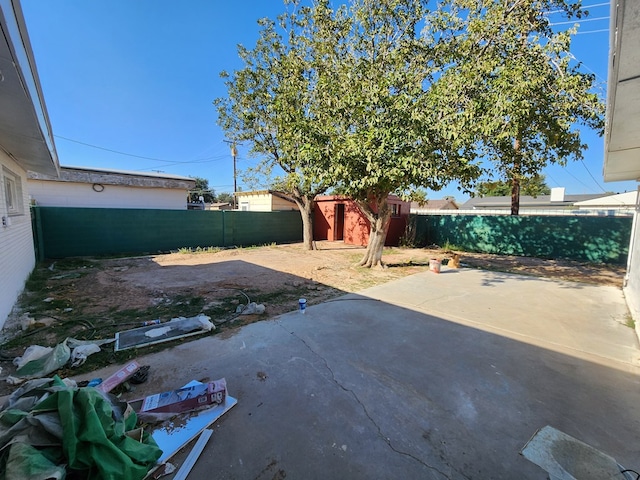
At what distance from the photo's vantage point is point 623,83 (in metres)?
1.94

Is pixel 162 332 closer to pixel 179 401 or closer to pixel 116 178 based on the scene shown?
pixel 179 401

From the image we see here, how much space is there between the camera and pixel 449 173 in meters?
5.93

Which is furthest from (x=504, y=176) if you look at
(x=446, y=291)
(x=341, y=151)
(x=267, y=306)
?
(x=267, y=306)

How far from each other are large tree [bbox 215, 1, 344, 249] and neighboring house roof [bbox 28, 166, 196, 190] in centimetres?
432

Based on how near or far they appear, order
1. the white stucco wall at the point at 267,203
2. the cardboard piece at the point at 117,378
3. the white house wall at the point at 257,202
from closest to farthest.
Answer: the cardboard piece at the point at 117,378, the white stucco wall at the point at 267,203, the white house wall at the point at 257,202

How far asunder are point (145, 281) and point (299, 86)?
265 inches

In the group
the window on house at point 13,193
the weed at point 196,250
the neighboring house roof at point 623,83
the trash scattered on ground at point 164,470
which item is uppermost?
the neighboring house roof at point 623,83

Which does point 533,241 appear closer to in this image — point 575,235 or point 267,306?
point 575,235

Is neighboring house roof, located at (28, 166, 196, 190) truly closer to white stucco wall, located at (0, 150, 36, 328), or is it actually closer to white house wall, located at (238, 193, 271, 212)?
white house wall, located at (238, 193, 271, 212)

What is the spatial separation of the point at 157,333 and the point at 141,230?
8453 millimetres

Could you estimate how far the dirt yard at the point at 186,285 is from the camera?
3.72 m

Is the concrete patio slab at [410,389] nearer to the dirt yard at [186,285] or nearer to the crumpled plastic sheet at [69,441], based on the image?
the crumpled plastic sheet at [69,441]

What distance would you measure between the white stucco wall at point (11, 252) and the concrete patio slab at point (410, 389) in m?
2.86

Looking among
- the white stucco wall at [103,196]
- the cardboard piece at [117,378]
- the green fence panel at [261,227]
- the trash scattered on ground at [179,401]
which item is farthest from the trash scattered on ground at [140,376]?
the white stucco wall at [103,196]
